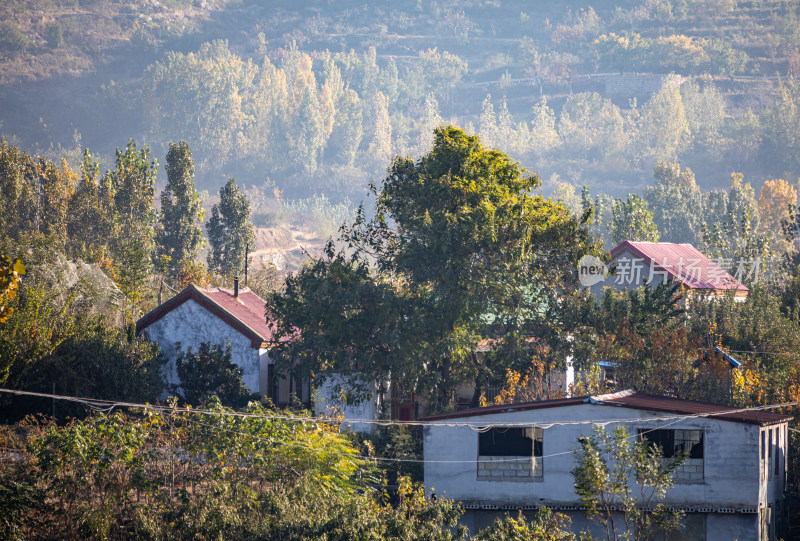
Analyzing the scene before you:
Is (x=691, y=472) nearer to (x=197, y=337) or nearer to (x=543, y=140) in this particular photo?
(x=197, y=337)

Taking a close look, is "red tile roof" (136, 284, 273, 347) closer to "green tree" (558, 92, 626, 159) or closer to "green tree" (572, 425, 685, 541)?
"green tree" (572, 425, 685, 541)

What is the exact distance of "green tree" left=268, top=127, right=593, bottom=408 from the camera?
31219mm

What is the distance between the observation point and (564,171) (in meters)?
180

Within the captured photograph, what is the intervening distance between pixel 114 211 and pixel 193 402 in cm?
3725

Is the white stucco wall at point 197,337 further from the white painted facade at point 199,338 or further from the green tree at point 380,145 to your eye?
the green tree at point 380,145

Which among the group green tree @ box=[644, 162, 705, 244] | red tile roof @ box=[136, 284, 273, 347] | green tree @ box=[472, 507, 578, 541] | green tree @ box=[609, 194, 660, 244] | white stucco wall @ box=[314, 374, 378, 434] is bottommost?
green tree @ box=[472, 507, 578, 541]

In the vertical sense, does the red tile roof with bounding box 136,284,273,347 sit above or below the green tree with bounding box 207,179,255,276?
below

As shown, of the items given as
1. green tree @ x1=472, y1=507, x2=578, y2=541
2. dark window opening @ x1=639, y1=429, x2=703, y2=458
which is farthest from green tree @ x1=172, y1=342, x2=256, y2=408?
green tree @ x1=472, y1=507, x2=578, y2=541

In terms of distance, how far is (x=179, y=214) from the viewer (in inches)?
2625

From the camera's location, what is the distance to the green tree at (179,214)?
65250mm

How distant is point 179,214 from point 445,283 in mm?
39497

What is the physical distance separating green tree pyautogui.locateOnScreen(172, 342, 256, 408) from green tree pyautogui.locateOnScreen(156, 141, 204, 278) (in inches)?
1182

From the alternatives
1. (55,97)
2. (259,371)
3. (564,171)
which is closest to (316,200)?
(564,171)

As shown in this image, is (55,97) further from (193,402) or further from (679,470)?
(679,470)
